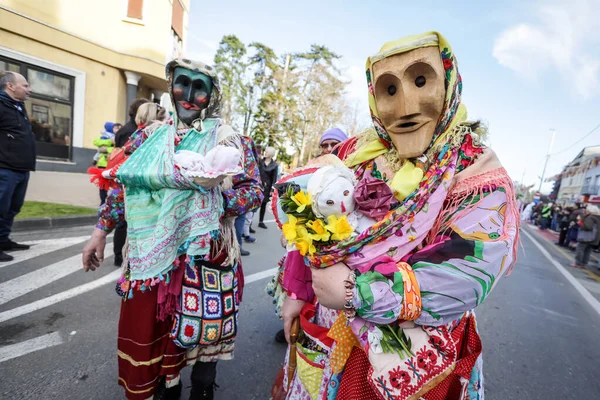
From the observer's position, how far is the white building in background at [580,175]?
24761mm

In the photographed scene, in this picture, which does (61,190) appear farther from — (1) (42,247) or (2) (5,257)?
(2) (5,257)

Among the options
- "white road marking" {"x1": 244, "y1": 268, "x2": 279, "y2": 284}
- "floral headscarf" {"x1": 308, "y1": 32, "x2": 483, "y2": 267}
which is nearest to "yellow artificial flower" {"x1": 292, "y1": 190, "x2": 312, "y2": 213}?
"floral headscarf" {"x1": 308, "y1": 32, "x2": 483, "y2": 267}

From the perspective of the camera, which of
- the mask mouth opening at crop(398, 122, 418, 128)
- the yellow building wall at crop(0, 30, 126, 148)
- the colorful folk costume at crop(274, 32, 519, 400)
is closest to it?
the colorful folk costume at crop(274, 32, 519, 400)

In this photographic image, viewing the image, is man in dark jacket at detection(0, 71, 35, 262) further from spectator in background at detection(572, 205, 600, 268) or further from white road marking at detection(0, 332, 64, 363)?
spectator in background at detection(572, 205, 600, 268)

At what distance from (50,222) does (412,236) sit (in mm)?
6120

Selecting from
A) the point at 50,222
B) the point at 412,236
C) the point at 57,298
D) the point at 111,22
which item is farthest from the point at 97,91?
the point at 412,236

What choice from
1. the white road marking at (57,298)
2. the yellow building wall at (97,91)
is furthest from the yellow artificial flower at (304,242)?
the yellow building wall at (97,91)

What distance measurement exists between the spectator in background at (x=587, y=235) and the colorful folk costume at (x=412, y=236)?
9329 millimetres

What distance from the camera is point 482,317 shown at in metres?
3.96

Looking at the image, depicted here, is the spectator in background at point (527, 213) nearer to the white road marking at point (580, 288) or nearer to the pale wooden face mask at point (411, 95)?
the white road marking at point (580, 288)

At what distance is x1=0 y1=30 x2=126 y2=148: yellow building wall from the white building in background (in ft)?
86.5

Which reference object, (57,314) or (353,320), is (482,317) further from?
(57,314)

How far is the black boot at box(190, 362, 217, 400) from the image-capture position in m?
1.75

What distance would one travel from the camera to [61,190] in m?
7.75
